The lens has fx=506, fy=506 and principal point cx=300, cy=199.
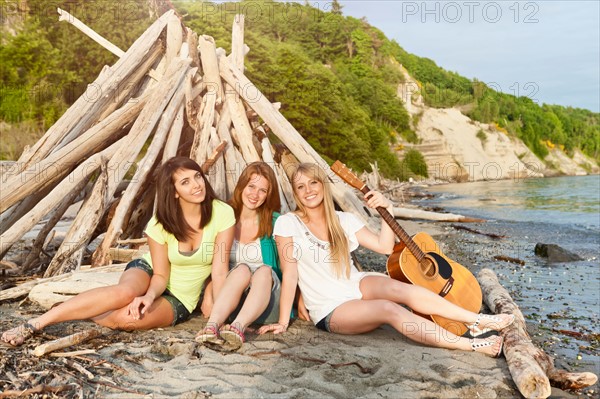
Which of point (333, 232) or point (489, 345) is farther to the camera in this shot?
point (333, 232)

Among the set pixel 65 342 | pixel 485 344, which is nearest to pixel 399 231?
pixel 485 344

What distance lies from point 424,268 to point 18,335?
2.92 metres

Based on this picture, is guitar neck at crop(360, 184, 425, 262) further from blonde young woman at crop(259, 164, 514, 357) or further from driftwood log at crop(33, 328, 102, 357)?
driftwood log at crop(33, 328, 102, 357)

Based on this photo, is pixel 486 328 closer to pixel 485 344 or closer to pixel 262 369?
pixel 485 344

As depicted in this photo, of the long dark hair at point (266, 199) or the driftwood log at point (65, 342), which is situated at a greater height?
the long dark hair at point (266, 199)

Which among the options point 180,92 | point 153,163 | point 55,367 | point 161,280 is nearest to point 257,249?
point 161,280

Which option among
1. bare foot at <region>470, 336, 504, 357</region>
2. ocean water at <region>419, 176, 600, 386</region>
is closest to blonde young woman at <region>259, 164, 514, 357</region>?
bare foot at <region>470, 336, 504, 357</region>

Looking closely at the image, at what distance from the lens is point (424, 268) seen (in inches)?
160

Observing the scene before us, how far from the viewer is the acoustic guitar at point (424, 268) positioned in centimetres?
388

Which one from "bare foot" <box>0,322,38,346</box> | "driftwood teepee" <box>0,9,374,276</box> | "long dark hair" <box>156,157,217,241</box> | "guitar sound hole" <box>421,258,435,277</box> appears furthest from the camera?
"driftwood teepee" <box>0,9,374,276</box>

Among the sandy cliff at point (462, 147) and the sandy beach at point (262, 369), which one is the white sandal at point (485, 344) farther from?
the sandy cliff at point (462, 147)

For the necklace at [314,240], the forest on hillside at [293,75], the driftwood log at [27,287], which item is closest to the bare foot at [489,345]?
the necklace at [314,240]

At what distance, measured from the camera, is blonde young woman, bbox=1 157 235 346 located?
3.66m

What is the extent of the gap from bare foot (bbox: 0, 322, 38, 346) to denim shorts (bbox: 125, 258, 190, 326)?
2.63 feet
